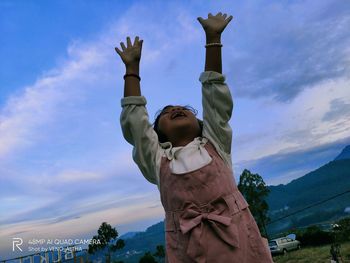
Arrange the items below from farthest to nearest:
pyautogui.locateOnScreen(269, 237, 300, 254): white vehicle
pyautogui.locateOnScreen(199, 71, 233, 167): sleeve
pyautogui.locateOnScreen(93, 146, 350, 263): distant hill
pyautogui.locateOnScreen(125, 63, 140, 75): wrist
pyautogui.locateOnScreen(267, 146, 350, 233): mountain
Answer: pyautogui.locateOnScreen(93, 146, 350, 263): distant hill < pyautogui.locateOnScreen(267, 146, 350, 233): mountain < pyautogui.locateOnScreen(269, 237, 300, 254): white vehicle < pyautogui.locateOnScreen(125, 63, 140, 75): wrist < pyautogui.locateOnScreen(199, 71, 233, 167): sleeve

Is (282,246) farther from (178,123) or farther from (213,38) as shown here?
(213,38)

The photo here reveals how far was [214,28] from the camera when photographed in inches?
84.5

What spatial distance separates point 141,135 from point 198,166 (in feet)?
1.22

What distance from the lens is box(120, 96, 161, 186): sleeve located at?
2.10 meters

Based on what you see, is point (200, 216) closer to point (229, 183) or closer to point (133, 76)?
point (229, 183)

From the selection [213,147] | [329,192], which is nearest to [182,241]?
[213,147]

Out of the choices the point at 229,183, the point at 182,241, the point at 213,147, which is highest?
the point at 213,147

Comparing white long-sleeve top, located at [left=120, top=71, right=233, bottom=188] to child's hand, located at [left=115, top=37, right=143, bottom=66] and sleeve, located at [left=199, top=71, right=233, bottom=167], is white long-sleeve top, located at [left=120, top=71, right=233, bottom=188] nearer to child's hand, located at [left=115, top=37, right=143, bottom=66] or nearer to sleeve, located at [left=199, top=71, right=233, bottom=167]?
sleeve, located at [left=199, top=71, right=233, bottom=167]

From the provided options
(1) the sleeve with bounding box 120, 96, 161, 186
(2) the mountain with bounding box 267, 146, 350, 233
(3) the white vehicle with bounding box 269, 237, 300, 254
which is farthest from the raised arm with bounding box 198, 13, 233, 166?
(2) the mountain with bounding box 267, 146, 350, 233

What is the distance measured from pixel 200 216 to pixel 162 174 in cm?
35

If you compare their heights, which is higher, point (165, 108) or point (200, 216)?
point (165, 108)

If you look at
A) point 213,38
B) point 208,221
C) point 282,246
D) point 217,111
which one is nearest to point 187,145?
point 217,111

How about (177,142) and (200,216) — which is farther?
(177,142)

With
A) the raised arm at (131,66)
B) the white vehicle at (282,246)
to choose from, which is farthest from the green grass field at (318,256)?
the raised arm at (131,66)
